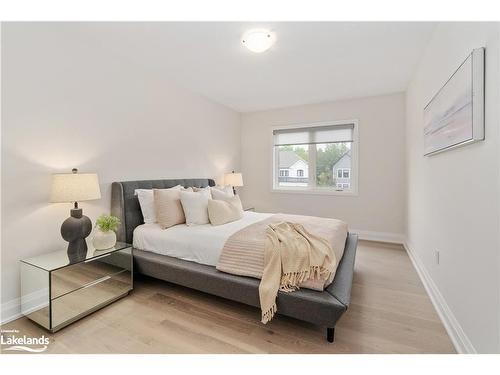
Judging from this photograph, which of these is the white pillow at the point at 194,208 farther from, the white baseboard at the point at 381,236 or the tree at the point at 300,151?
the white baseboard at the point at 381,236

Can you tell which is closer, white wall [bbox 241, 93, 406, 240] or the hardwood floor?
the hardwood floor

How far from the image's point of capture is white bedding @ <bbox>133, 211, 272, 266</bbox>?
7.07 feet

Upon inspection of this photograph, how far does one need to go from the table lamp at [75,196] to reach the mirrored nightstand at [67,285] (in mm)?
120

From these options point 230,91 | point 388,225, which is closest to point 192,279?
point 230,91

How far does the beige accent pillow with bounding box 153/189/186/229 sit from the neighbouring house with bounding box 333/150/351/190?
2965mm

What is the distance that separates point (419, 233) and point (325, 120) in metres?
2.43

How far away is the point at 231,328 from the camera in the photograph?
1.79m

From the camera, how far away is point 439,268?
2.08m

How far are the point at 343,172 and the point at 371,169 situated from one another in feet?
1.53

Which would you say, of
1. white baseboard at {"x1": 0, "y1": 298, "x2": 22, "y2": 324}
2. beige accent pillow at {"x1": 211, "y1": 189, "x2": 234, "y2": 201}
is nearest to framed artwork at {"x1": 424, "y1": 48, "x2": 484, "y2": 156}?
beige accent pillow at {"x1": 211, "y1": 189, "x2": 234, "y2": 201}

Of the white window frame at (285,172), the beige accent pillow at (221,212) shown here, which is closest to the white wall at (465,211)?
the beige accent pillow at (221,212)

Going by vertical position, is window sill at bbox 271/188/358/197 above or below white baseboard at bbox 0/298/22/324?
above

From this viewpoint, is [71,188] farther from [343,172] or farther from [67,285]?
[343,172]

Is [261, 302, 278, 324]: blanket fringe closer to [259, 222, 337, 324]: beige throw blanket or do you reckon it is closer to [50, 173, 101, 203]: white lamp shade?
[259, 222, 337, 324]: beige throw blanket
